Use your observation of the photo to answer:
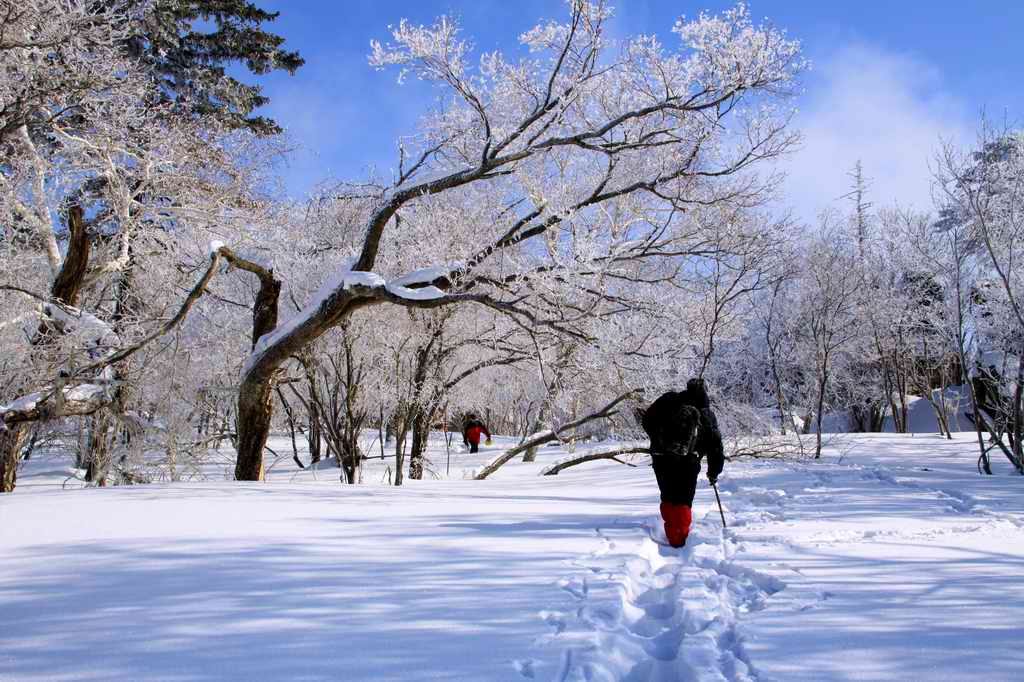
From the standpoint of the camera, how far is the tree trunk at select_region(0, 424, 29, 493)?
9.09m

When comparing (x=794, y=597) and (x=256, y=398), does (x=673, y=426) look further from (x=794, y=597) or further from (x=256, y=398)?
(x=256, y=398)

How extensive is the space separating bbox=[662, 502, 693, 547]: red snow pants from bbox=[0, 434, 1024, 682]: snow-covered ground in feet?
0.36

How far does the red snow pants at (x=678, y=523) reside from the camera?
4699 millimetres

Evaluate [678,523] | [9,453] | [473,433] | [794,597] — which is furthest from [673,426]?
[473,433]

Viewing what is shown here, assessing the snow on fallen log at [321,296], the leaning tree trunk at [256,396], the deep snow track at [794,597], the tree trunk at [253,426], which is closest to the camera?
the deep snow track at [794,597]

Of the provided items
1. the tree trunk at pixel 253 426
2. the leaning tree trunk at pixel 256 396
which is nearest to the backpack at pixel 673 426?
the leaning tree trunk at pixel 256 396

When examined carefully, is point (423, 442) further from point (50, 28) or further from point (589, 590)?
point (589, 590)

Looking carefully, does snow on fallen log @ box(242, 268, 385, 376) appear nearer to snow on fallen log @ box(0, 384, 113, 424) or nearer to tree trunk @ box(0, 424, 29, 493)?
snow on fallen log @ box(0, 384, 113, 424)

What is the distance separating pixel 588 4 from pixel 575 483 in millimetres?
7111

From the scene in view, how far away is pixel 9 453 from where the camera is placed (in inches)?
368

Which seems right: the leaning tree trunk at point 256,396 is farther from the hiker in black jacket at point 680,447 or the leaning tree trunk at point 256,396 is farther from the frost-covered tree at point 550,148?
the hiker in black jacket at point 680,447

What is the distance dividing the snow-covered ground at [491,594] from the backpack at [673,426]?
2.40ft

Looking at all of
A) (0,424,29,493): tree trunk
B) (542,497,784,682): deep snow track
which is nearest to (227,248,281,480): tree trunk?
(0,424,29,493): tree trunk

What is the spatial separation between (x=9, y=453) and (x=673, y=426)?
32.7ft
